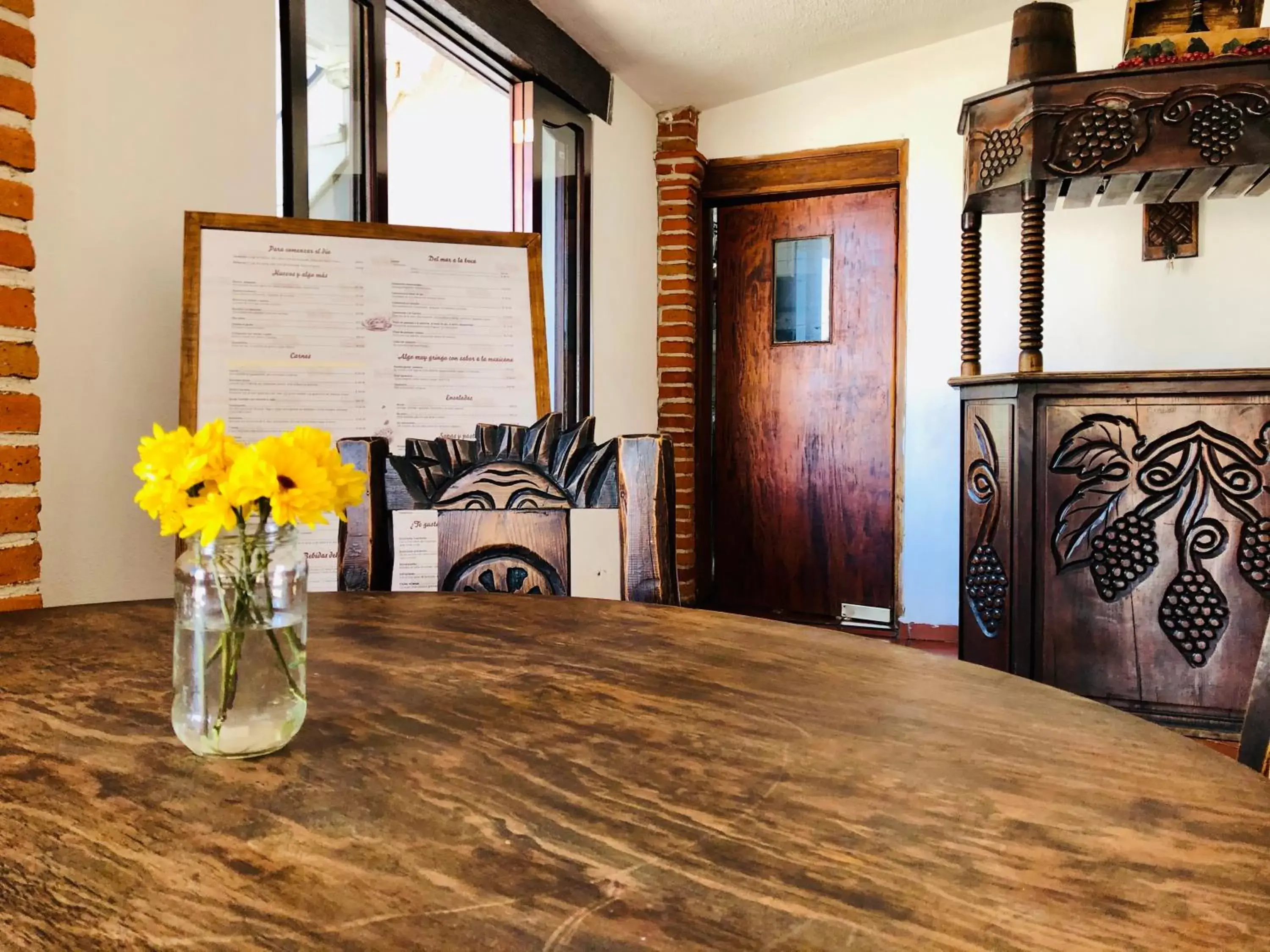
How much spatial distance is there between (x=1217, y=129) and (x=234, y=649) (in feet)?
9.90

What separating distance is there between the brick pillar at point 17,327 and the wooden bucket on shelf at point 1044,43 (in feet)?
8.46

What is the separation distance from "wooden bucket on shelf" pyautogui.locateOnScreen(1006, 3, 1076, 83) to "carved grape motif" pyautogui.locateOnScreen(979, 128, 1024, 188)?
160mm

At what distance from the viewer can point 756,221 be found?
4191 millimetres

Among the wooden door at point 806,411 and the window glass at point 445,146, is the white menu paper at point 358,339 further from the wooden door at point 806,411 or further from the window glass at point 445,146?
the wooden door at point 806,411

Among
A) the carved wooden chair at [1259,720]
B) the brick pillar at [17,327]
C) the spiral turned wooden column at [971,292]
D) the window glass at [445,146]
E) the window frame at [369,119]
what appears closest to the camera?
Result: the carved wooden chair at [1259,720]

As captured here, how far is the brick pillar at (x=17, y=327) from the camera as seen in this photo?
→ 4.60ft

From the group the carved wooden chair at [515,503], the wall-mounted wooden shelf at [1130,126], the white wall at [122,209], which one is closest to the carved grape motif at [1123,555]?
the wall-mounted wooden shelf at [1130,126]

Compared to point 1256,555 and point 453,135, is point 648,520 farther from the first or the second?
point 453,135

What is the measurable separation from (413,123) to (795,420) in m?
2.11

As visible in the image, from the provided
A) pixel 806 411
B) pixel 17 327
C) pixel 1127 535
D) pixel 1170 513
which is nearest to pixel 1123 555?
pixel 1127 535

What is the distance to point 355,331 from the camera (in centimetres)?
200

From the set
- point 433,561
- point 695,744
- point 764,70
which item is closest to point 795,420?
point 764,70

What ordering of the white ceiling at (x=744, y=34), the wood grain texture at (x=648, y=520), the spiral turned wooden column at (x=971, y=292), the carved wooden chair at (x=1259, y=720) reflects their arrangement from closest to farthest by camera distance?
the carved wooden chair at (x=1259, y=720)
the wood grain texture at (x=648, y=520)
the spiral turned wooden column at (x=971, y=292)
the white ceiling at (x=744, y=34)

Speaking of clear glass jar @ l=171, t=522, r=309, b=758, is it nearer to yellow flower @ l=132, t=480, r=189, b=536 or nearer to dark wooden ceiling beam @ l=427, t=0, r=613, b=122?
yellow flower @ l=132, t=480, r=189, b=536
